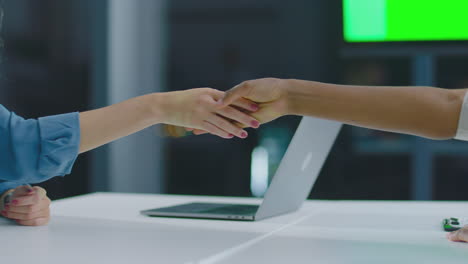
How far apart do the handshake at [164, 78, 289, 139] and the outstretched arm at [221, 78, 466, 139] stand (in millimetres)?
68

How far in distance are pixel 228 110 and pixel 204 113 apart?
57 mm

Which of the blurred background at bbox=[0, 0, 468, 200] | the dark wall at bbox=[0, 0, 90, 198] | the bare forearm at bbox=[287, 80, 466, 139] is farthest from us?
the blurred background at bbox=[0, 0, 468, 200]

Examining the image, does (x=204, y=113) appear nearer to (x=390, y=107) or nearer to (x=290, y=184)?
(x=290, y=184)

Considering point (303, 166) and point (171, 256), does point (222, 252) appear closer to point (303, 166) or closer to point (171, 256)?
point (171, 256)

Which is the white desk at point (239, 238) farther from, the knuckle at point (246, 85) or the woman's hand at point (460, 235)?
the knuckle at point (246, 85)

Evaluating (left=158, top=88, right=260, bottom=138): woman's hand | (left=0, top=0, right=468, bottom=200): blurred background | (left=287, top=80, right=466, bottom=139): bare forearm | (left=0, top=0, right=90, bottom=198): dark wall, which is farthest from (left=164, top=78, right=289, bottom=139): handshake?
(left=0, top=0, right=468, bottom=200): blurred background

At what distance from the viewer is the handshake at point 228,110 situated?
104cm

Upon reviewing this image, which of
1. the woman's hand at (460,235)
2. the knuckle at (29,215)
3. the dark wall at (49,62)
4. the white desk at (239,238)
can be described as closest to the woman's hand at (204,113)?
the white desk at (239,238)

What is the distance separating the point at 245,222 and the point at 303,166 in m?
0.22

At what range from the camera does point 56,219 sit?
41.4 inches

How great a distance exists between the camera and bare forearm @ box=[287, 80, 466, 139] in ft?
2.68

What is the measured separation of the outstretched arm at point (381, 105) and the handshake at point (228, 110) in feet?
0.22

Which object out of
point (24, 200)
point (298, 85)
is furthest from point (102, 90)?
point (298, 85)

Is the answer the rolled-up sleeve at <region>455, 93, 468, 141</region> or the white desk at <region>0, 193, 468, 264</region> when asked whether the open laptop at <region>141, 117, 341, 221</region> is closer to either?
the white desk at <region>0, 193, 468, 264</region>
